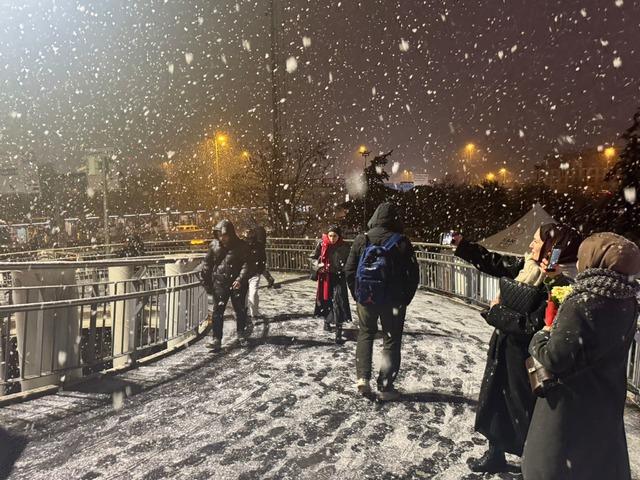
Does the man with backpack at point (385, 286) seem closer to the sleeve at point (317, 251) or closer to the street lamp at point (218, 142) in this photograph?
the sleeve at point (317, 251)

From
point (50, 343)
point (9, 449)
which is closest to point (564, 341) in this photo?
point (9, 449)

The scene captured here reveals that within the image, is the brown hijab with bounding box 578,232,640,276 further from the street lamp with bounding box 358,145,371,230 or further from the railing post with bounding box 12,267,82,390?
the street lamp with bounding box 358,145,371,230

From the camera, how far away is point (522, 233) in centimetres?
1855

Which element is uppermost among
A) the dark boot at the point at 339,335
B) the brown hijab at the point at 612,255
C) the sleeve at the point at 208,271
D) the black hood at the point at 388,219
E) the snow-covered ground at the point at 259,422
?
the black hood at the point at 388,219

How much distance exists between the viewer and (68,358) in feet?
17.8

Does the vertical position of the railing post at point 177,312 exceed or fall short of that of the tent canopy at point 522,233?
it falls short

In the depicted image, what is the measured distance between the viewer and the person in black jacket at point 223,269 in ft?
21.8

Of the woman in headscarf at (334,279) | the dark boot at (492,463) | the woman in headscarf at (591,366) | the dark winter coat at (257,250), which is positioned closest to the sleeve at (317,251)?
the woman in headscarf at (334,279)

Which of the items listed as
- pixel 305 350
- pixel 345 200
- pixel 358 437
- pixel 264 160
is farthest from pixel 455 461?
pixel 345 200

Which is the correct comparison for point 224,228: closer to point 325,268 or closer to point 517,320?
point 325,268

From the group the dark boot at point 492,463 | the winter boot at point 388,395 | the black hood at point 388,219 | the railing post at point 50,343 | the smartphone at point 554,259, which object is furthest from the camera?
the railing post at point 50,343

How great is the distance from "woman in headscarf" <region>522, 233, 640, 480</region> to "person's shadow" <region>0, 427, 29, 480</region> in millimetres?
3846

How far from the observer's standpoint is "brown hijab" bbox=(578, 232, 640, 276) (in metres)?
2.02

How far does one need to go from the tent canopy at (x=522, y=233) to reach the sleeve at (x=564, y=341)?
16.8 meters
